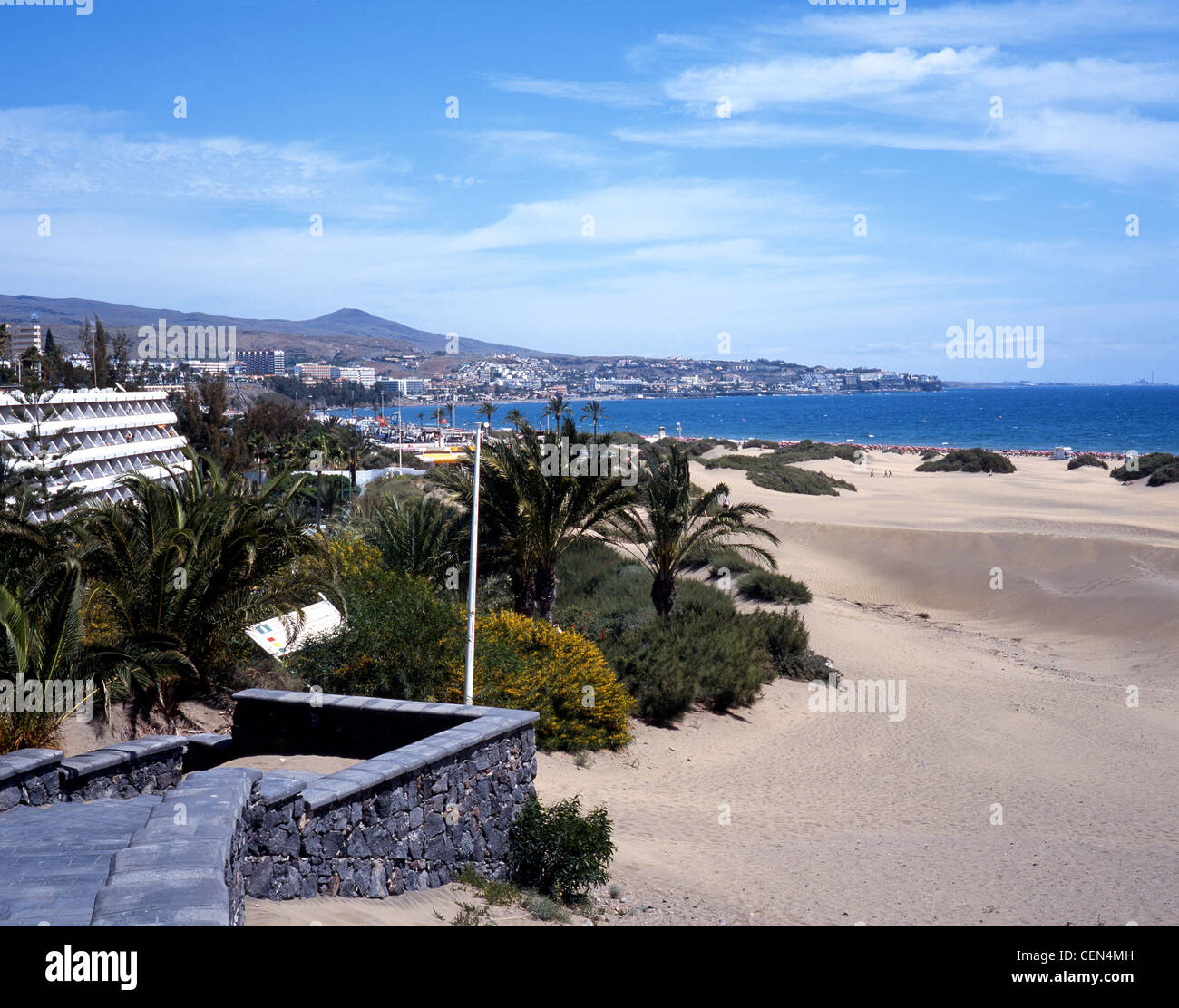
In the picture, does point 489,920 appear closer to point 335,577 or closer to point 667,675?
point 335,577

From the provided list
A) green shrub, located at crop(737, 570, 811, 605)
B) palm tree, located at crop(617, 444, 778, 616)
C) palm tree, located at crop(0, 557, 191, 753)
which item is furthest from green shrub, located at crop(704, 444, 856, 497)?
palm tree, located at crop(0, 557, 191, 753)

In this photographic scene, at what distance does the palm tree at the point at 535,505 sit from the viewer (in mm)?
17969

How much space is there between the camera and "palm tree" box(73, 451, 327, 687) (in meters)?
12.6

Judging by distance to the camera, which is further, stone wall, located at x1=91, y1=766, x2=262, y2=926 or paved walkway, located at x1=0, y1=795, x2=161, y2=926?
paved walkway, located at x1=0, y1=795, x2=161, y2=926

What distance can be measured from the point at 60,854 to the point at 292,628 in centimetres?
741

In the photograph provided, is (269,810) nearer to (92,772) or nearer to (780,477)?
(92,772)

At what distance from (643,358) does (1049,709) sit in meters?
174

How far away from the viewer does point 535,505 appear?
18.0m

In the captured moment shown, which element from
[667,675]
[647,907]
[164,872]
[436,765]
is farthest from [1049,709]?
[164,872]

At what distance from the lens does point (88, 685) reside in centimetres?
1108

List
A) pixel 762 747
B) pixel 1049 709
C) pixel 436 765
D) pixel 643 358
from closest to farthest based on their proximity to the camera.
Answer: pixel 436 765 → pixel 762 747 → pixel 1049 709 → pixel 643 358

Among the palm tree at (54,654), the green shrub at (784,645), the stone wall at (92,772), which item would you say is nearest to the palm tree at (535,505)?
the green shrub at (784,645)

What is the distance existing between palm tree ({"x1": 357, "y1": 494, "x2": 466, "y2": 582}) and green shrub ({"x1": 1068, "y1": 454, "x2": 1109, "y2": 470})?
64314mm

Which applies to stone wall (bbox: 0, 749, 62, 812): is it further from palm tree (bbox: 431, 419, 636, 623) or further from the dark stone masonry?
palm tree (bbox: 431, 419, 636, 623)
